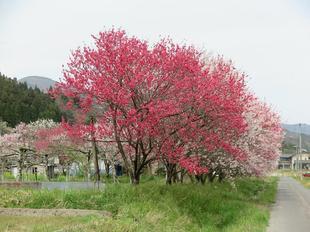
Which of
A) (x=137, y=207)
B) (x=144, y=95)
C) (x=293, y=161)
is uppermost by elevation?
(x=144, y=95)

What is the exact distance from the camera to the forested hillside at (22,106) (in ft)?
287

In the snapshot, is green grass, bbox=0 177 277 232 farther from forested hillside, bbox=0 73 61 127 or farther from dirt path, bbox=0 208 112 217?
forested hillside, bbox=0 73 61 127

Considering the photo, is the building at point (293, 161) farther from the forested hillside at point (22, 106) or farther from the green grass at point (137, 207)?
the green grass at point (137, 207)

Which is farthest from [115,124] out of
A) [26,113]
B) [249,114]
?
[26,113]

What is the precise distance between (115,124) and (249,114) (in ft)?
39.0

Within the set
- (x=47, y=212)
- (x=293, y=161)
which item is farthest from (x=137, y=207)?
(x=293, y=161)

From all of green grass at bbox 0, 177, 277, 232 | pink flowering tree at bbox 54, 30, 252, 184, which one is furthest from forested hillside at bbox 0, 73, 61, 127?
green grass at bbox 0, 177, 277, 232

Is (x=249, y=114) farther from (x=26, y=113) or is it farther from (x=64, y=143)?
(x=26, y=113)

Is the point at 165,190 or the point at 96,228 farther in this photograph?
the point at 165,190

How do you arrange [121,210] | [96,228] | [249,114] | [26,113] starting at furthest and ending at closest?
[26,113] → [249,114] → [121,210] → [96,228]

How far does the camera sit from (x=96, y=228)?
33.0 feet

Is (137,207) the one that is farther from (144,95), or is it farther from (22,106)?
(22,106)

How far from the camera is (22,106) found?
89625 mm

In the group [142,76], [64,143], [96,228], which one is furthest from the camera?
[64,143]
